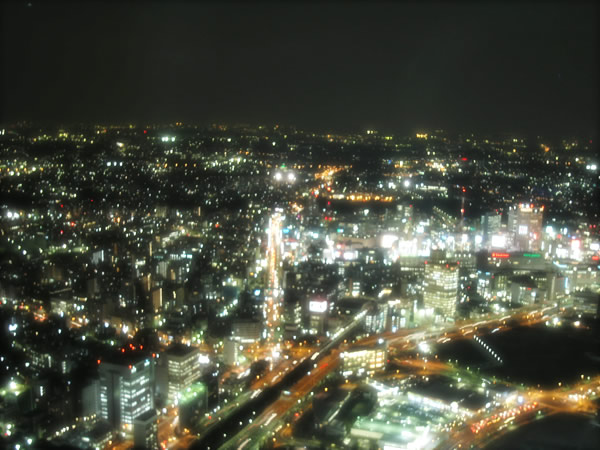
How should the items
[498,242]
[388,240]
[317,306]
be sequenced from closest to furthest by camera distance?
[317,306] < [498,242] < [388,240]

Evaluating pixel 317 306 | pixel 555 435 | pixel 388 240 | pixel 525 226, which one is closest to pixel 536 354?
pixel 555 435

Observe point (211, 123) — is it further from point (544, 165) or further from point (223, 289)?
point (544, 165)

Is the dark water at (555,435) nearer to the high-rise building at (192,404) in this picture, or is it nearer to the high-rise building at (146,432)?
the high-rise building at (192,404)

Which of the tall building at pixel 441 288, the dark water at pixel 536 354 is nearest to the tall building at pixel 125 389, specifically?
the dark water at pixel 536 354

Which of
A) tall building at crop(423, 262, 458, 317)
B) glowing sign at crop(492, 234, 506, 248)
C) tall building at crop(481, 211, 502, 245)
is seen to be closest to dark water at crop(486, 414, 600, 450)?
tall building at crop(423, 262, 458, 317)

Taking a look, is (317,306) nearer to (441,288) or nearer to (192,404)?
(441,288)
